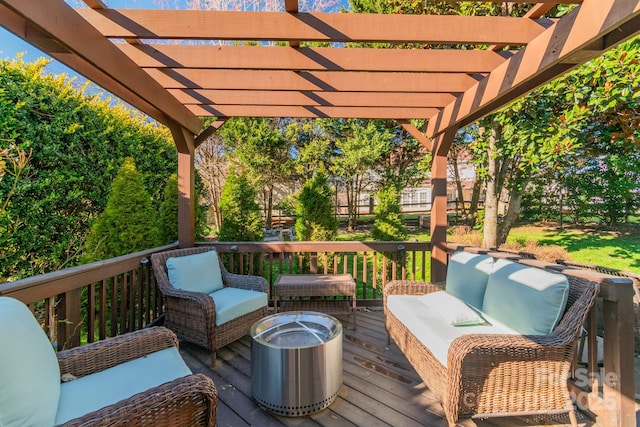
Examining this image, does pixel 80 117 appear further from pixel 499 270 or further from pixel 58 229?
pixel 499 270

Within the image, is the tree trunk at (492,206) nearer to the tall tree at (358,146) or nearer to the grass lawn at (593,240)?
the grass lawn at (593,240)

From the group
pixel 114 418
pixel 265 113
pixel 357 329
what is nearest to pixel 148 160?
pixel 265 113

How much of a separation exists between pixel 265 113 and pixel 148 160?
2.63 meters

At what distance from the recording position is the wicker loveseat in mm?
1157

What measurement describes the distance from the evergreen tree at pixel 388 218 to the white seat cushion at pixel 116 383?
3.87 meters

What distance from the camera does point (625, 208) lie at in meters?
9.80

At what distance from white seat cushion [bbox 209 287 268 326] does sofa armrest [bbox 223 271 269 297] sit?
0.08 m

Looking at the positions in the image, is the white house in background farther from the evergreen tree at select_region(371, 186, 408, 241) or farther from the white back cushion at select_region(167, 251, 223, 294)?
the white back cushion at select_region(167, 251, 223, 294)

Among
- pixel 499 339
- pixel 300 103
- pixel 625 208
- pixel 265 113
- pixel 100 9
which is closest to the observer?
pixel 499 339

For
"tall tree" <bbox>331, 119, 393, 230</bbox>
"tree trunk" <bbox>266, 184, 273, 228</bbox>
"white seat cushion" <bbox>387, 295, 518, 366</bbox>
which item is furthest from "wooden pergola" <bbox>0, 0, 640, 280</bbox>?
"tree trunk" <bbox>266, 184, 273, 228</bbox>

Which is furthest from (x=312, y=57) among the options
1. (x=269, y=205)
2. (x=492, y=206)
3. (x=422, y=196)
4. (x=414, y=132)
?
Result: (x=422, y=196)

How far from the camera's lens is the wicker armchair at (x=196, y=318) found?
2688 millimetres

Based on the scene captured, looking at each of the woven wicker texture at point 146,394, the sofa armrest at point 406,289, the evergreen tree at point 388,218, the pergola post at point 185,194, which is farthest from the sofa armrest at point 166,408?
the evergreen tree at point 388,218

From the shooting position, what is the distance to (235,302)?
116 inches
